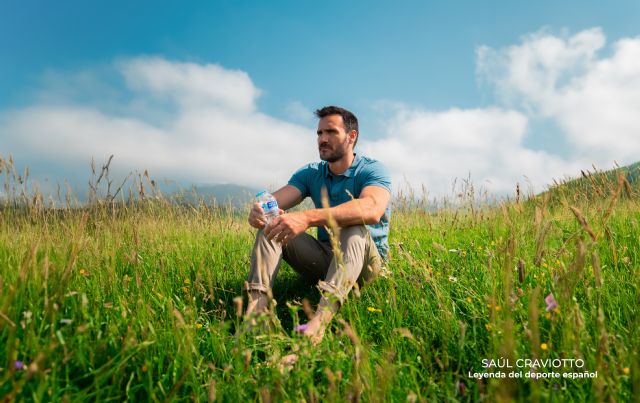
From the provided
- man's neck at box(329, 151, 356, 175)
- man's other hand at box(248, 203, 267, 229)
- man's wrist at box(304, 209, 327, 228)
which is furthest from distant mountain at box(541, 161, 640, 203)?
man's other hand at box(248, 203, 267, 229)

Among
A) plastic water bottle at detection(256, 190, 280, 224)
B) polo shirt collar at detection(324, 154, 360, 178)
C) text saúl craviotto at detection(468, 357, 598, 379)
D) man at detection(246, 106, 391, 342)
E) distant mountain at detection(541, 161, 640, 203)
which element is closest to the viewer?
text saúl craviotto at detection(468, 357, 598, 379)

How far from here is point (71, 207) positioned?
4109 mm

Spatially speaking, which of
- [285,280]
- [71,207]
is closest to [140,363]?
[285,280]

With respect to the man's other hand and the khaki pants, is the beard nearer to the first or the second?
the khaki pants

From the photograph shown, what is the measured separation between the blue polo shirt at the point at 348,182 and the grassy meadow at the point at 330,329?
1.19 feet

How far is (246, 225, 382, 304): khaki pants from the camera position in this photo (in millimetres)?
2607

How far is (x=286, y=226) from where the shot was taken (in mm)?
2641

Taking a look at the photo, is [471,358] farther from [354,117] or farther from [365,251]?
[354,117]

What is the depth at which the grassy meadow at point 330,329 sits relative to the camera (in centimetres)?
144

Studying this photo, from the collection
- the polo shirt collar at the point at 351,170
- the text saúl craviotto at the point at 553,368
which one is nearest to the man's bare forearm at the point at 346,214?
the polo shirt collar at the point at 351,170

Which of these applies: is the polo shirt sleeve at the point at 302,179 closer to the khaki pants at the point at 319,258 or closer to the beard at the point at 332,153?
the beard at the point at 332,153

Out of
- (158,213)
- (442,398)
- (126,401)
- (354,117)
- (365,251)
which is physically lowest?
(442,398)

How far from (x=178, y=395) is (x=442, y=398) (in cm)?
115

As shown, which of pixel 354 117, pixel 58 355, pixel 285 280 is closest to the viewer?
pixel 58 355
